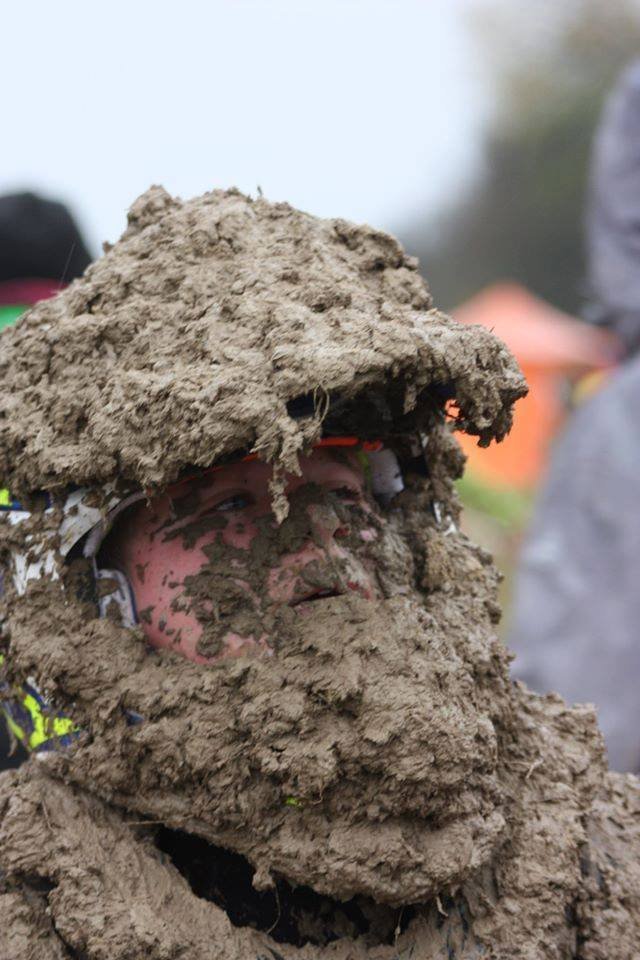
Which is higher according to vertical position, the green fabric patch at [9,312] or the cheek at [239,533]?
the green fabric patch at [9,312]

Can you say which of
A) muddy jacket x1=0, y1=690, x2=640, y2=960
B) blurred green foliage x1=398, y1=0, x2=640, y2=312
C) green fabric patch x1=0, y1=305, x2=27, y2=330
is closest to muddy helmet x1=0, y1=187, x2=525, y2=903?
muddy jacket x1=0, y1=690, x2=640, y2=960

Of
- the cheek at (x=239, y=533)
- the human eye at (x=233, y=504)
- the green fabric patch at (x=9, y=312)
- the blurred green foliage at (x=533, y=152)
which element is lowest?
the cheek at (x=239, y=533)

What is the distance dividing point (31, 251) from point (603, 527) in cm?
496

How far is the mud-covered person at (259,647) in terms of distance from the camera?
2635mm

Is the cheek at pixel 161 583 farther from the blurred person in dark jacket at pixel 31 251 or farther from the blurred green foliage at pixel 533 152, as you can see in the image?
the blurred green foliage at pixel 533 152

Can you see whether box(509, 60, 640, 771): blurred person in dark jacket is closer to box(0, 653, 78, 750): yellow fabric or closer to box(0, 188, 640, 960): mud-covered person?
box(0, 188, 640, 960): mud-covered person

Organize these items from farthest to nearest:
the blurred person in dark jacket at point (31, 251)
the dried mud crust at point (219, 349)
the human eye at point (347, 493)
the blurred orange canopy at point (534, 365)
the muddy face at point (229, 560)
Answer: the blurred orange canopy at point (534, 365), the blurred person in dark jacket at point (31, 251), the human eye at point (347, 493), the muddy face at point (229, 560), the dried mud crust at point (219, 349)

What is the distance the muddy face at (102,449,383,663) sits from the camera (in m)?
2.84

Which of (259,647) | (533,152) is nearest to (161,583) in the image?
(259,647)

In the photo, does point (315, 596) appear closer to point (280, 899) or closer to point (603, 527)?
point (280, 899)

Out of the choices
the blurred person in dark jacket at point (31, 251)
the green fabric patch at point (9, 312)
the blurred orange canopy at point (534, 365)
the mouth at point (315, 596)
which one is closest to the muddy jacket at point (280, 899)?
the mouth at point (315, 596)

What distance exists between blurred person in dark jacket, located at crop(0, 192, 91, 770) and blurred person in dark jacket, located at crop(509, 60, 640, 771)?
4.64 meters

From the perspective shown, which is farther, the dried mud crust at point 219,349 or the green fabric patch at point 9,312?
the green fabric patch at point 9,312

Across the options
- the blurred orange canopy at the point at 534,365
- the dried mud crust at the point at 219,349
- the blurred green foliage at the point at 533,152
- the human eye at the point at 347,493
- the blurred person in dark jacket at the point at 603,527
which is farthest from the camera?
the blurred green foliage at the point at 533,152
